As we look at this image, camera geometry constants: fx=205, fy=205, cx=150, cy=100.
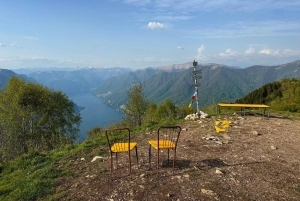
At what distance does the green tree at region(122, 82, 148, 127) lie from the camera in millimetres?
30498

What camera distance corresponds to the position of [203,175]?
20.7ft

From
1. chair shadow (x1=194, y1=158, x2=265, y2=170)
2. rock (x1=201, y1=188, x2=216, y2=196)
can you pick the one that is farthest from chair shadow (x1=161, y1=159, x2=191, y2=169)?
rock (x1=201, y1=188, x2=216, y2=196)

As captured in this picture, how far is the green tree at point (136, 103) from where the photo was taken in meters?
30.5

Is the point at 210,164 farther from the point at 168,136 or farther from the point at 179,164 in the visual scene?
the point at 168,136

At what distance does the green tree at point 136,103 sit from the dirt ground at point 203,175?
2057 cm

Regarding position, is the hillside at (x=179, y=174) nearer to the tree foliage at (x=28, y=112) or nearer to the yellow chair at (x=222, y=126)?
the yellow chair at (x=222, y=126)

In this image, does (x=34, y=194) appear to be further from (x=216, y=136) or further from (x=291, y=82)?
(x=291, y=82)

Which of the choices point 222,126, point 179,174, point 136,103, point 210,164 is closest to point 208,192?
point 179,174

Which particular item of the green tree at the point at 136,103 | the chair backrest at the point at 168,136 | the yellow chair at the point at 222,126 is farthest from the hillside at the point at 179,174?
the green tree at the point at 136,103

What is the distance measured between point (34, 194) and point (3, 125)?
2382 cm

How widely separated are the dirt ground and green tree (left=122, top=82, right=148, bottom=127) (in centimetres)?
2057

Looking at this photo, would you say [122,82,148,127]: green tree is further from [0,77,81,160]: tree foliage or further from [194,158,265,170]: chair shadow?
[194,158,265,170]: chair shadow

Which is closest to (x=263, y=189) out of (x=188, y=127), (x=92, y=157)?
(x=92, y=157)

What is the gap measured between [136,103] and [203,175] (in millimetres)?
24816
